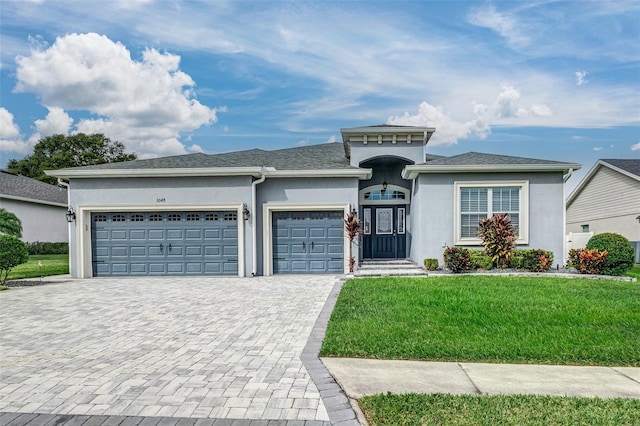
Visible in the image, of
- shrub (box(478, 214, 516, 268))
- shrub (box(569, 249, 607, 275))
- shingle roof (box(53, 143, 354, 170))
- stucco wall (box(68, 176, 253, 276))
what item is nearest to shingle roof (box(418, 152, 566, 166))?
shrub (box(478, 214, 516, 268))

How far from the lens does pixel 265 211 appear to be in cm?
1323

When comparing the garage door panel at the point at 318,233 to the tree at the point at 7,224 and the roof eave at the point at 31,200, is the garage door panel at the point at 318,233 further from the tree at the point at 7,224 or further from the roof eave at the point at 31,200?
the roof eave at the point at 31,200

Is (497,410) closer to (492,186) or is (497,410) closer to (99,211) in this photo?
(492,186)

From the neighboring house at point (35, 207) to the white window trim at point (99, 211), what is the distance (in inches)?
474

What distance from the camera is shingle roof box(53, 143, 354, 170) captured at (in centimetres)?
1326

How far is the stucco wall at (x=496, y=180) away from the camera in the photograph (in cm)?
1280

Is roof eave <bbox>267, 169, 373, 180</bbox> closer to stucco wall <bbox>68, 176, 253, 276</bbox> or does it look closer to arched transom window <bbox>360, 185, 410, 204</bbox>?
stucco wall <bbox>68, 176, 253, 276</bbox>

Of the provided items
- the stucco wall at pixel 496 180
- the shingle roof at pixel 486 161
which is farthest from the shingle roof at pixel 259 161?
the shingle roof at pixel 486 161

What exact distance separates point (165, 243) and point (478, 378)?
1119cm

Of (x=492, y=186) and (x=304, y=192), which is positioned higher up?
(x=492, y=186)

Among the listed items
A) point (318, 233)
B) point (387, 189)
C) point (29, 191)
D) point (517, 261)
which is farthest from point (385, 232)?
point (29, 191)

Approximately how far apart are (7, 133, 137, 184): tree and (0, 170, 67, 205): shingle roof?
14.4m

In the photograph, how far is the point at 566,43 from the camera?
1257cm

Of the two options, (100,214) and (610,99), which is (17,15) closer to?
(100,214)
